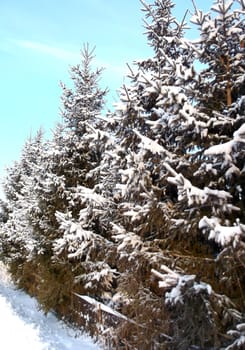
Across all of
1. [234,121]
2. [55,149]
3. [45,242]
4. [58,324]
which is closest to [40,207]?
[45,242]

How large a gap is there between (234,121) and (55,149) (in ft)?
27.1

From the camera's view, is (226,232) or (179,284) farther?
(179,284)

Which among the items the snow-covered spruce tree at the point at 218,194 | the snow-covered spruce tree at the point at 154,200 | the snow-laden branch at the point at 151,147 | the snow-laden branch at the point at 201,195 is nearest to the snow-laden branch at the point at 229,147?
the snow-covered spruce tree at the point at 218,194

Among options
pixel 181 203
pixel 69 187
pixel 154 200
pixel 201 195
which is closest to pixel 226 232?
pixel 201 195

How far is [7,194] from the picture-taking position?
26812 millimetres

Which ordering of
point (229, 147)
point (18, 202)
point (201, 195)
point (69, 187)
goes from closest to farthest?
point (201, 195) → point (229, 147) → point (69, 187) → point (18, 202)

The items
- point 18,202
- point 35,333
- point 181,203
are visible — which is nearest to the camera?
point 181,203

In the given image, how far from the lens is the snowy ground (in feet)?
29.2

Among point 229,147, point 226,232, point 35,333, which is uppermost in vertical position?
point 229,147

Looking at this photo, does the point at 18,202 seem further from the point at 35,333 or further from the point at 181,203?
the point at 181,203

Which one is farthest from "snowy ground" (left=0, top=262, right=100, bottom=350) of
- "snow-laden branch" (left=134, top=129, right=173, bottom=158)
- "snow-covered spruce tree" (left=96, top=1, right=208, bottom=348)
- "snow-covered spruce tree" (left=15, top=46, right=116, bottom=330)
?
"snow-laden branch" (left=134, top=129, right=173, bottom=158)

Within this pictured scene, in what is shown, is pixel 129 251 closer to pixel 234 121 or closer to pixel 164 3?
pixel 234 121

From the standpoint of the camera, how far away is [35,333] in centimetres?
1027

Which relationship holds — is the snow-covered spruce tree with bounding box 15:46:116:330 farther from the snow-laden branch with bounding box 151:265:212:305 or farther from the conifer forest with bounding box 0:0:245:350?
the snow-laden branch with bounding box 151:265:212:305
